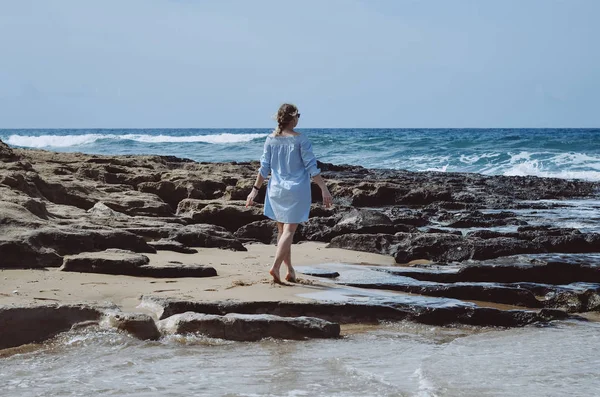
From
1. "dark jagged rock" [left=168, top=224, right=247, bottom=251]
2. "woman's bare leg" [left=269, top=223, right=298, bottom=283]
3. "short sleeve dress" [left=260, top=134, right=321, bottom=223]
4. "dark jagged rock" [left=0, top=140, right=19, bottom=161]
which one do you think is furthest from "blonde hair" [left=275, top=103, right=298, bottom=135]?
"dark jagged rock" [left=0, top=140, right=19, bottom=161]

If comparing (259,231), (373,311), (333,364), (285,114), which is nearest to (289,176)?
(285,114)

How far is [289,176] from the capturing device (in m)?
6.43

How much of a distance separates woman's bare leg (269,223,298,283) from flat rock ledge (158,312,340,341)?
132 centimetres

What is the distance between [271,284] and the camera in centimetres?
610

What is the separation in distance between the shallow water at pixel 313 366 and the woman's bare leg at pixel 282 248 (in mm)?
1309

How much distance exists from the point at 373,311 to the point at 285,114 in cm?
188

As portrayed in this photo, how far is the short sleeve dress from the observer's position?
20.8 ft

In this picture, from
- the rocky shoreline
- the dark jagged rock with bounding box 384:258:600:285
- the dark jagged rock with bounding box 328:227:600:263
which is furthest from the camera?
the dark jagged rock with bounding box 328:227:600:263

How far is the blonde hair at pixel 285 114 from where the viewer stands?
249 inches

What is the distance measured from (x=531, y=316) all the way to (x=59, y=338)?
334cm

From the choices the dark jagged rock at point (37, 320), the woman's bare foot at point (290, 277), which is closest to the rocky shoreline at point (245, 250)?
the dark jagged rock at point (37, 320)

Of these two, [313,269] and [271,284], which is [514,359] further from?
[313,269]

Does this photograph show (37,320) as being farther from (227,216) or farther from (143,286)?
(227,216)

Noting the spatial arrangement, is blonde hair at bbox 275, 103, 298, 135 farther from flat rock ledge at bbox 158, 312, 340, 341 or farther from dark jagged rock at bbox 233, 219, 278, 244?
dark jagged rock at bbox 233, 219, 278, 244
